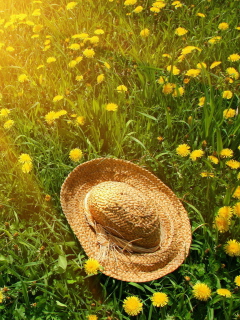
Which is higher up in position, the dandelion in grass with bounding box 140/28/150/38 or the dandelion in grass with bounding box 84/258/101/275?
the dandelion in grass with bounding box 140/28/150/38

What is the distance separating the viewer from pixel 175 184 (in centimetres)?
204

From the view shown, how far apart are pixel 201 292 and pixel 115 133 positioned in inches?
41.4

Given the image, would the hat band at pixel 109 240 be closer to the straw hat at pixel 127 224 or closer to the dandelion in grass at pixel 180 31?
the straw hat at pixel 127 224

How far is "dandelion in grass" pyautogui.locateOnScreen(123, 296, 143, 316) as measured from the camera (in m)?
1.51

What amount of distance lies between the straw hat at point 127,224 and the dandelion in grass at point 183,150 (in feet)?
0.85

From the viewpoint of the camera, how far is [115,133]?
7.19ft

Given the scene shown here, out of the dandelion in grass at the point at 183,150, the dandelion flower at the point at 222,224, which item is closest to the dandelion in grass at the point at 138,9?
the dandelion in grass at the point at 183,150

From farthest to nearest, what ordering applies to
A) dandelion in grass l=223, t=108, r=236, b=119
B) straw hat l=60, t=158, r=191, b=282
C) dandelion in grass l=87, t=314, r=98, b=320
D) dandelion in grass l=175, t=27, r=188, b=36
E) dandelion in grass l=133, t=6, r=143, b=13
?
dandelion in grass l=133, t=6, r=143, b=13, dandelion in grass l=175, t=27, r=188, b=36, dandelion in grass l=223, t=108, r=236, b=119, straw hat l=60, t=158, r=191, b=282, dandelion in grass l=87, t=314, r=98, b=320

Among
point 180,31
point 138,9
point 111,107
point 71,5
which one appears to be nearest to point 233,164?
point 111,107

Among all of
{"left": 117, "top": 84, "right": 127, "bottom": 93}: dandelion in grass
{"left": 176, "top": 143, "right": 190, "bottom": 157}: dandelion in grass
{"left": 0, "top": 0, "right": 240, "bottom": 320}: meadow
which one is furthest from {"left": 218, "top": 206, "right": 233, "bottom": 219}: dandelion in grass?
{"left": 117, "top": 84, "right": 127, "bottom": 93}: dandelion in grass

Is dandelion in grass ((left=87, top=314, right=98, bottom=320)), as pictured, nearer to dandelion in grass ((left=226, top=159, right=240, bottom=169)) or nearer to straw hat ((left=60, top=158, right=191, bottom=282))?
straw hat ((left=60, top=158, right=191, bottom=282))

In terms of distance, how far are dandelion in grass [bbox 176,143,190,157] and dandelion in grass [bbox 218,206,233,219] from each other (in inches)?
16.0

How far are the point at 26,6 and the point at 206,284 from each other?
9.08ft

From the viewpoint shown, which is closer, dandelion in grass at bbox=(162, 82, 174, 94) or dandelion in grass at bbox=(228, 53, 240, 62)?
dandelion in grass at bbox=(162, 82, 174, 94)
